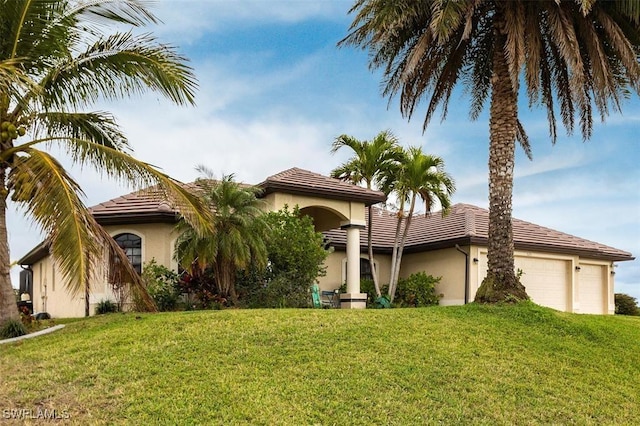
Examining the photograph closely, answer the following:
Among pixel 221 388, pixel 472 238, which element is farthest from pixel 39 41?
pixel 472 238

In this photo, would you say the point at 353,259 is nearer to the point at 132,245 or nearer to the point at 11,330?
the point at 132,245

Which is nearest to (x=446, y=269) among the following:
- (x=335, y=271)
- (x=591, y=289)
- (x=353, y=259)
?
(x=335, y=271)

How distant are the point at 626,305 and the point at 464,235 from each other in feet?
43.4

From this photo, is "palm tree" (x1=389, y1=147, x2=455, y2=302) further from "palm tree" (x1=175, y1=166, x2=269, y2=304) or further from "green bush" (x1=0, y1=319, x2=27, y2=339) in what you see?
"green bush" (x1=0, y1=319, x2=27, y2=339)

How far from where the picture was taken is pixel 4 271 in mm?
13336

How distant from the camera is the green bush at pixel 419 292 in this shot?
22984 mm

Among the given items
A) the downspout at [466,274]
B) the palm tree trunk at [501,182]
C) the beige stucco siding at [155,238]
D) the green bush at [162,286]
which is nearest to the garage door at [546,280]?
the downspout at [466,274]

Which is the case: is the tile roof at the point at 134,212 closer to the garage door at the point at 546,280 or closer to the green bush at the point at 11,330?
the green bush at the point at 11,330

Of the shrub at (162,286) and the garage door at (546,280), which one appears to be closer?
the shrub at (162,286)

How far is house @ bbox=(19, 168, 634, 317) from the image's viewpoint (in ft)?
62.7

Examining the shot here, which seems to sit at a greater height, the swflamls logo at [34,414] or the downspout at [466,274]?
the downspout at [466,274]

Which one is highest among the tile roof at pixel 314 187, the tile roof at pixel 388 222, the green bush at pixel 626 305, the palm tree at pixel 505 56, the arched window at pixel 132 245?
the palm tree at pixel 505 56

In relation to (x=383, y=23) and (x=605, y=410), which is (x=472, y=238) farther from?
(x=605, y=410)

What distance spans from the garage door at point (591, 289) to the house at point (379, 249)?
45 mm
